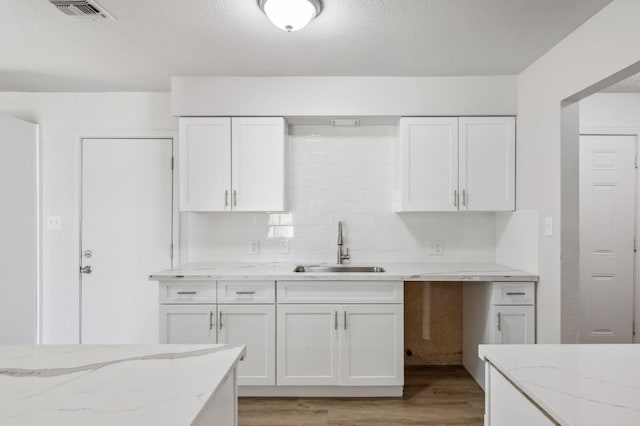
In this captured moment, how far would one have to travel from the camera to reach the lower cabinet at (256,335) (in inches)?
108

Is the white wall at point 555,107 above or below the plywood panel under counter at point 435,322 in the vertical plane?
above

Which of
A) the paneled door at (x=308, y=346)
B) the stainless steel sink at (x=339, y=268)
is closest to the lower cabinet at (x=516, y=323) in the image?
the stainless steel sink at (x=339, y=268)

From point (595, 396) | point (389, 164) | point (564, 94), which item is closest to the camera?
point (595, 396)

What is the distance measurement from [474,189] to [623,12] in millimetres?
1391

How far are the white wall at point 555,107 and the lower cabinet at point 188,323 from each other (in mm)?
2280

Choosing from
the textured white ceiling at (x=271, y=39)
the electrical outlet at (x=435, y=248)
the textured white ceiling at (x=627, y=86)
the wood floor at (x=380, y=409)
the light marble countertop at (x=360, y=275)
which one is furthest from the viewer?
the electrical outlet at (x=435, y=248)

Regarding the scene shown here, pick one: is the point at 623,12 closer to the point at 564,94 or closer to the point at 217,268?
the point at 564,94

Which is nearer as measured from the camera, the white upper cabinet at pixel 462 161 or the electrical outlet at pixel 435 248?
the white upper cabinet at pixel 462 161

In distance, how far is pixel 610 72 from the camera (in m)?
2.02

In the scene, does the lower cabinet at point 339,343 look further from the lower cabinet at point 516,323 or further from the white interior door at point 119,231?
the white interior door at point 119,231

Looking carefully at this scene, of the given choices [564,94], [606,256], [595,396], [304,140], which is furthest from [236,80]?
[606,256]

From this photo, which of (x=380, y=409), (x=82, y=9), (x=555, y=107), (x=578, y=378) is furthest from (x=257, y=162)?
(x=578, y=378)

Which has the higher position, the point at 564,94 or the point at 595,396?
the point at 564,94

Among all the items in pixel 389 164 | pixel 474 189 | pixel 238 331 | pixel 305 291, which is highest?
pixel 389 164
